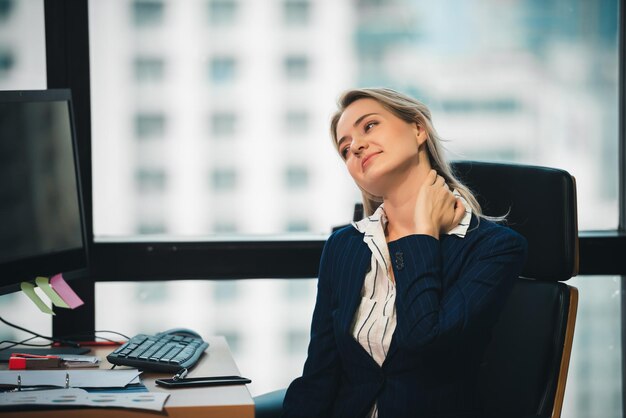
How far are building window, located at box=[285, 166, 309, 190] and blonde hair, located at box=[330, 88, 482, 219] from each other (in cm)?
71

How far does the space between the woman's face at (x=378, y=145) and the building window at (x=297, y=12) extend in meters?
0.78

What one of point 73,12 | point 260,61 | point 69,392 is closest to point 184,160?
point 260,61

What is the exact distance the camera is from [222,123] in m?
2.49

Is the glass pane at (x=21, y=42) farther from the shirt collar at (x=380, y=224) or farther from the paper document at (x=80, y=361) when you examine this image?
Result: the shirt collar at (x=380, y=224)

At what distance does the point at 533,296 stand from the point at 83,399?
1.00 meters

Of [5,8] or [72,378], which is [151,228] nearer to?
[5,8]

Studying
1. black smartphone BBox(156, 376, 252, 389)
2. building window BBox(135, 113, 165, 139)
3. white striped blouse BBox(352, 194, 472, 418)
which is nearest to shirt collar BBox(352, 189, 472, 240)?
white striped blouse BBox(352, 194, 472, 418)

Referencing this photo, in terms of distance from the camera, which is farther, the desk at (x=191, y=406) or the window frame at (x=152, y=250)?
the window frame at (x=152, y=250)

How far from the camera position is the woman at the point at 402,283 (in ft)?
5.29

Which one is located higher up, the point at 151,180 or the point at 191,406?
the point at 151,180

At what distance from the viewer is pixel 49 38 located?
92.8 inches

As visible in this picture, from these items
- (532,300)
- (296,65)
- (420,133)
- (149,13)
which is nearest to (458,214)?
(420,133)

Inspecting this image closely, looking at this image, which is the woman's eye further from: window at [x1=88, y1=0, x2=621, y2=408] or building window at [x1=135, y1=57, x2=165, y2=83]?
building window at [x1=135, y1=57, x2=165, y2=83]

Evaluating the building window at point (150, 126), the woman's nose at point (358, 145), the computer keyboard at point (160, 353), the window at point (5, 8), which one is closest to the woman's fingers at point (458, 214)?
the woman's nose at point (358, 145)
